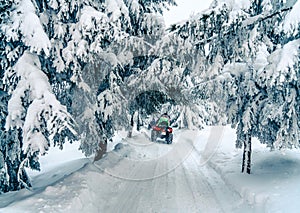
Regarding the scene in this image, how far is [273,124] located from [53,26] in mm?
7074

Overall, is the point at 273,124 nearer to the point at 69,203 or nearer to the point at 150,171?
the point at 150,171

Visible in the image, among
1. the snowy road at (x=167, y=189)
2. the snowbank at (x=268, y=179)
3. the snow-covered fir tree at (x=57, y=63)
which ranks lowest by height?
the snowy road at (x=167, y=189)

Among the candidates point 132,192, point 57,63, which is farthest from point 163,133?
point 57,63

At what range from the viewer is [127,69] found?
11070 millimetres

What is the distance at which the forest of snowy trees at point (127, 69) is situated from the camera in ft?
19.8

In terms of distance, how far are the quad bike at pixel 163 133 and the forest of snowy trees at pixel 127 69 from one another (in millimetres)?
9059

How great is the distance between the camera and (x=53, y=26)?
283 inches

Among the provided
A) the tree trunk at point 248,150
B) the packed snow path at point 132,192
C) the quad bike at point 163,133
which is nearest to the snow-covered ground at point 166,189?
the packed snow path at point 132,192

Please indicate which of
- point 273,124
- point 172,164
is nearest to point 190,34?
point 273,124

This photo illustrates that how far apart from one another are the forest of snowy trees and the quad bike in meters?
9.06

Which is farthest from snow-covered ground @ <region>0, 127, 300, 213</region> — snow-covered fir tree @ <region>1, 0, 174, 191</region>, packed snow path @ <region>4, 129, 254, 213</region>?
snow-covered fir tree @ <region>1, 0, 174, 191</region>

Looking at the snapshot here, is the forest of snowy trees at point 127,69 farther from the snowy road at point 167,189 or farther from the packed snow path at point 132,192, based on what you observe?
the snowy road at point 167,189

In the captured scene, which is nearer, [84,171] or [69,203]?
[69,203]

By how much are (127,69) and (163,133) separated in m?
10.5
